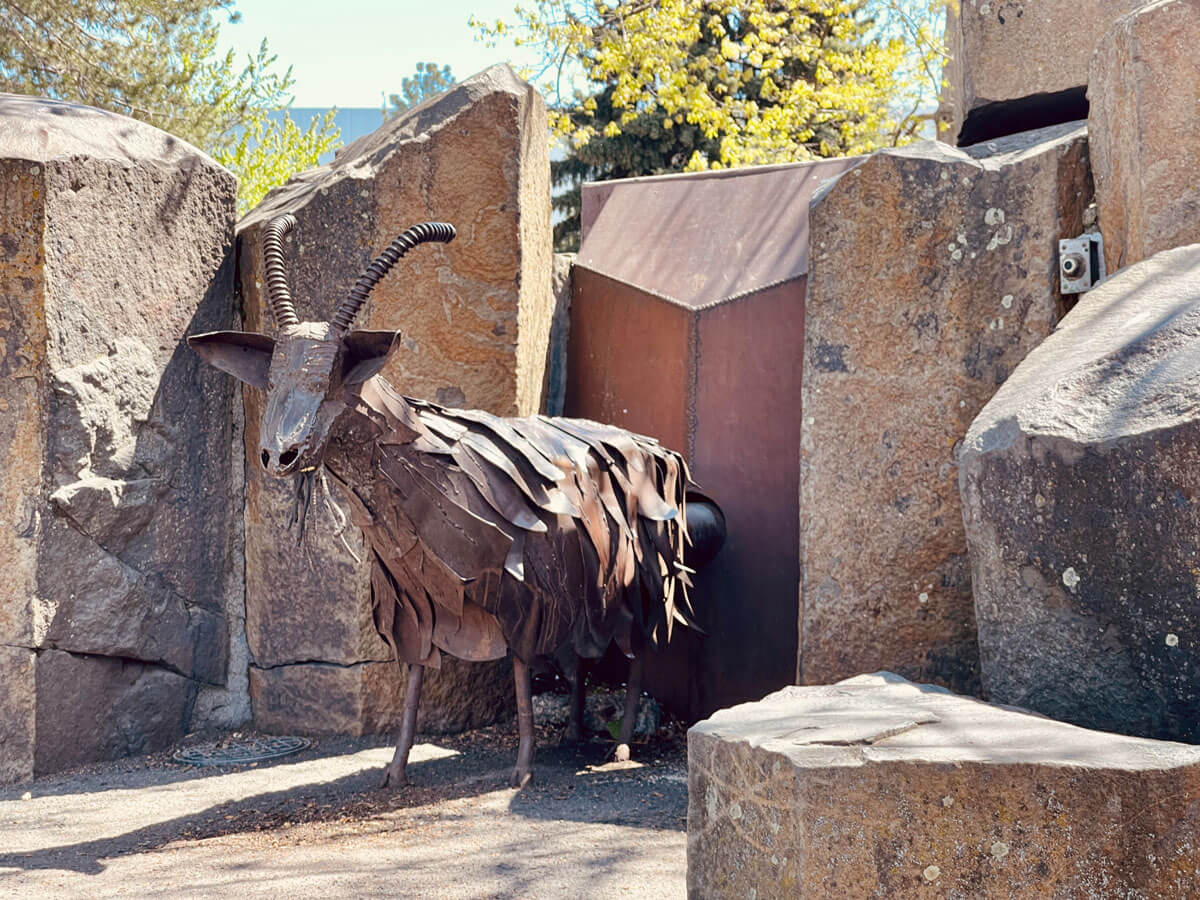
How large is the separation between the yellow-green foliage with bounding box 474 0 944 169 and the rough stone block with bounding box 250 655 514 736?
341 inches

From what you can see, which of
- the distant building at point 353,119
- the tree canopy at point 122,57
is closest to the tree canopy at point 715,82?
the tree canopy at point 122,57

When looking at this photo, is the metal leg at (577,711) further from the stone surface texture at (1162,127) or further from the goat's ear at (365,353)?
the stone surface texture at (1162,127)

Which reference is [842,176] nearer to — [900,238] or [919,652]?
[900,238]

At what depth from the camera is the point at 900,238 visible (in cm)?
459

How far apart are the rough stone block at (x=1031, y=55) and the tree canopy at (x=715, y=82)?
7499 mm

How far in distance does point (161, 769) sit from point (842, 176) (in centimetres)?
367

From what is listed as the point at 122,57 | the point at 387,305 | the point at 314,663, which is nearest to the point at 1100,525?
the point at 387,305

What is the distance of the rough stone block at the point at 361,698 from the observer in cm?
556

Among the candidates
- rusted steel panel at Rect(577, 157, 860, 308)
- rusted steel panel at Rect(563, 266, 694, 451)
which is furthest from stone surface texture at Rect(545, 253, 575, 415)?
rusted steel panel at Rect(577, 157, 860, 308)

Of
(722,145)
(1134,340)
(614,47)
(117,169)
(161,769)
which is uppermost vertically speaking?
(614,47)

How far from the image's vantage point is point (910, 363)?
15.0 feet

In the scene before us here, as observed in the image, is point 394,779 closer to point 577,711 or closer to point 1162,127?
point 577,711

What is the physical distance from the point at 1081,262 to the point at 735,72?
10552 mm

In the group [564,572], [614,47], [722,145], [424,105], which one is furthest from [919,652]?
[614,47]
